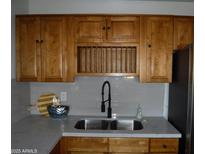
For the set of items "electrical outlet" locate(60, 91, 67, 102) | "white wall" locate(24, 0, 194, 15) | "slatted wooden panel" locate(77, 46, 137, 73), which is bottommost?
"electrical outlet" locate(60, 91, 67, 102)

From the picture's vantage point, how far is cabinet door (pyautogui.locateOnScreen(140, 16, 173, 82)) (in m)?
2.27

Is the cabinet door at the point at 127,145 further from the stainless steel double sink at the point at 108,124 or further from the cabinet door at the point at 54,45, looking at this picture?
the cabinet door at the point at 54,45

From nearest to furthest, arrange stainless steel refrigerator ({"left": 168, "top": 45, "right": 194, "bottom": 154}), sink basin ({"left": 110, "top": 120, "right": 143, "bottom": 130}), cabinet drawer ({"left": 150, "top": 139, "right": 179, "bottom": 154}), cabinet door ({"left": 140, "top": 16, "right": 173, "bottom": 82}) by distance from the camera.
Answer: stainless steel refrigerator ({"left": 168, "top": 45, "right": 194, "bottom": 154}) → cabinet drawer ({"left": 150, "top": 139, "right": 179, "bottom": 154}) → cabinet door ({"left": 140, "top": 16, "right": 173, "bottom": 82}) → sink basin ({"left": 110, "top": 120, "right": 143, "bottom": 130})

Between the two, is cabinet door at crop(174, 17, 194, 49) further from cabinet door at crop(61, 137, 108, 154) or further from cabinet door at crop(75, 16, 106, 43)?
cabinet door at crop(61, 137, 108, 154)

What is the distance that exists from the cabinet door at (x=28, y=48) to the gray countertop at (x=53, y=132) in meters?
0.53

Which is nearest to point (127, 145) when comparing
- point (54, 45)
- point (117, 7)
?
point (54, 45)

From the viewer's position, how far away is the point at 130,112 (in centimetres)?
262

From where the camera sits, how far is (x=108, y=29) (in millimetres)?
2281

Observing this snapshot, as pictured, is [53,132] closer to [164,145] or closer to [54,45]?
[54,45]

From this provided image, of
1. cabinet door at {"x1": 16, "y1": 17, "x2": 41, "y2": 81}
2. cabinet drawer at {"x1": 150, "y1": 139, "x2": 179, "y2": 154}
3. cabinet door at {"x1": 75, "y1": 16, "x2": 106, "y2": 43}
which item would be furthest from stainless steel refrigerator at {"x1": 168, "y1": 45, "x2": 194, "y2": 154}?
cabinet door at {"x1": 16, "y1": 17, "x2": 41, "y2": 81}

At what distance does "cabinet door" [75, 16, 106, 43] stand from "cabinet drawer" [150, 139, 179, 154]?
1.24 meters

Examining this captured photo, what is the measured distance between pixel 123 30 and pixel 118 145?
1.25 meters

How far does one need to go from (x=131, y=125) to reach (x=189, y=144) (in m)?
0.81
